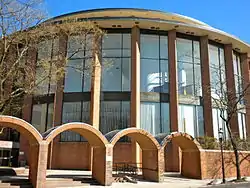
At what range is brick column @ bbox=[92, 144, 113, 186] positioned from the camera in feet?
56.8

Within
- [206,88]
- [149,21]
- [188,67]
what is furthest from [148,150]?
[149,21]

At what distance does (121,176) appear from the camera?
64.3 feet

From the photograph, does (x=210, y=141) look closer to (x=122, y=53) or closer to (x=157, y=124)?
(x=157, y=124)

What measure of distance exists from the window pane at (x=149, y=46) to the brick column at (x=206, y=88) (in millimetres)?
5100

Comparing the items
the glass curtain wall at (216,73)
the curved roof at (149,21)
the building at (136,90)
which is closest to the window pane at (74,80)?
the building at (136,90)

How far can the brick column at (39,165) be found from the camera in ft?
50.0

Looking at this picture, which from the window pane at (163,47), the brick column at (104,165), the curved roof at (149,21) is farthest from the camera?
the window pane at (163,47)

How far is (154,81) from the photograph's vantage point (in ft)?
94.4

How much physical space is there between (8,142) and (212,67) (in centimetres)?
2302

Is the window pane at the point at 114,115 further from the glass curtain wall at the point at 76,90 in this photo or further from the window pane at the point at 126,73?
the window pane at the point at 126,73

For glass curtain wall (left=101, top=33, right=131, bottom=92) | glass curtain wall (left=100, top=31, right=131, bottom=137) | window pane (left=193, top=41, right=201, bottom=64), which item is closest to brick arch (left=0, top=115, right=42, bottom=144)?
glass curtain wall (left=100, top=31, right=131, bottom=137)

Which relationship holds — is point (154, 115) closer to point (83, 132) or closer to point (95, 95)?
point (95, 95)

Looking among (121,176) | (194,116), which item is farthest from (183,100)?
(121,176)

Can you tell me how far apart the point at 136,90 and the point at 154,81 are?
2.61m
